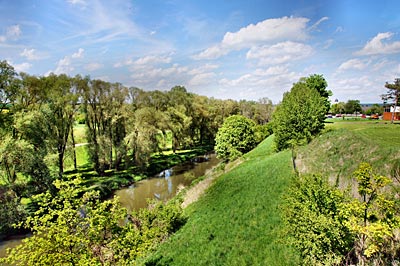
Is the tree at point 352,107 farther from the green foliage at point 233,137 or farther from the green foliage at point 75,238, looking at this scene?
the green foliage at point 75,238

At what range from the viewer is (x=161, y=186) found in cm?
3334

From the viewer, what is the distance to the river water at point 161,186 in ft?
92.6

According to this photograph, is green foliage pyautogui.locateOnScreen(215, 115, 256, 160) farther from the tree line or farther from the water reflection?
the tree line

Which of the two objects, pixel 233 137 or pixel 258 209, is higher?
pixel 233 137

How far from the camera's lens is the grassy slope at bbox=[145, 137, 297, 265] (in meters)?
11.9

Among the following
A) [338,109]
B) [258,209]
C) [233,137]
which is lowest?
[258,209]

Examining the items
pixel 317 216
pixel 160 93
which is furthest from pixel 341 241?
pixel 160 93

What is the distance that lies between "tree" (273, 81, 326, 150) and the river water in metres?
15.3

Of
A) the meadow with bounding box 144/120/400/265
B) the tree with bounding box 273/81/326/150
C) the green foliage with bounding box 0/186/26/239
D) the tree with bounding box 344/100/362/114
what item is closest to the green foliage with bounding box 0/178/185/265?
the meadow with bounding box 144/120/400/265

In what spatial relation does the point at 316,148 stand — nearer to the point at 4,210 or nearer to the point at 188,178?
the point at 188,178

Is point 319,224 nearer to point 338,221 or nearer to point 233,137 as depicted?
point 338,221

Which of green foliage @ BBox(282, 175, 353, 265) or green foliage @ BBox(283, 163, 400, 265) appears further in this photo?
green foliage @ BBox(282, 175, 353, 265)

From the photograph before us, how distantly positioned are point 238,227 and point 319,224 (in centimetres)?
745

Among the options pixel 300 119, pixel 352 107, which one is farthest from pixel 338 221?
pixel 352 107
